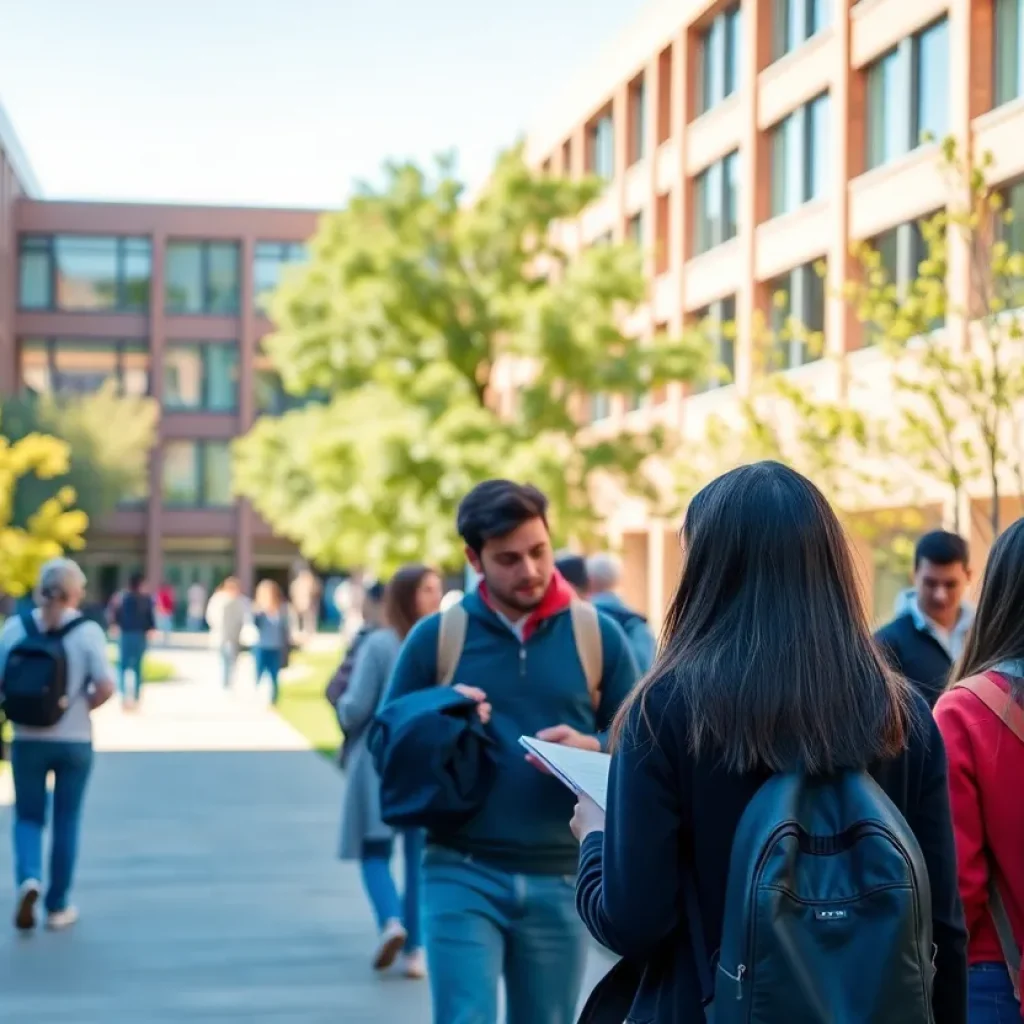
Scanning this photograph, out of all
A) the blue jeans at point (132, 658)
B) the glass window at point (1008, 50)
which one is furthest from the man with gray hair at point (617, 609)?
the blue jeans at point (132, 658)

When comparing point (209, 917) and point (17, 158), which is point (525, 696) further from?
point (17, 158)

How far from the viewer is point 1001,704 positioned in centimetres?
357

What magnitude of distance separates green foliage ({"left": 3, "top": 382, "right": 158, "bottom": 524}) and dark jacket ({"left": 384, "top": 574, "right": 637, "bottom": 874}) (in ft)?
199

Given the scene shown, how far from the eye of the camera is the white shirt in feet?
31.5

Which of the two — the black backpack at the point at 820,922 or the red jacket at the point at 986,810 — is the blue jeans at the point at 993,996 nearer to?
the red jacket at the point at 986,810

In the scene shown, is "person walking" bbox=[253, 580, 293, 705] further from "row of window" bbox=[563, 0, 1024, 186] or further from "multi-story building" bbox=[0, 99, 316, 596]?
"multi-story building" bbox=[0, 99, 316, 596]

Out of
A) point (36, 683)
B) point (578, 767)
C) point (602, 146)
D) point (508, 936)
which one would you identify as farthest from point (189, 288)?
point (578, 767)

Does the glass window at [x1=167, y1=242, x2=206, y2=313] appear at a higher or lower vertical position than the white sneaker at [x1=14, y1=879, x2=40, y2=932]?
higher

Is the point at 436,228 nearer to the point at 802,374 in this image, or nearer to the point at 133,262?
the point at 802,374

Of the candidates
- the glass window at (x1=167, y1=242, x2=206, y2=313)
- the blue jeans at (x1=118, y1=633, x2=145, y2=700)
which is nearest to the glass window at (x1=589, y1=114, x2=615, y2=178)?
the blue jeans at (x1=118, y1=633, x2=145, y2=700)

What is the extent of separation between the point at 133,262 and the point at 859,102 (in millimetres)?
53055

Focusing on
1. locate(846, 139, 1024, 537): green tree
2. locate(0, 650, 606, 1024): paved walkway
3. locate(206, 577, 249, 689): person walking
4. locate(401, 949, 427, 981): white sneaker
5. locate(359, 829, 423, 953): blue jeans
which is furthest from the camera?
locate(206, 577, 249, 689): person walking

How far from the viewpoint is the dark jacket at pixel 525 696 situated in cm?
501

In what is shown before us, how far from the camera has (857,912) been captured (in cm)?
274
